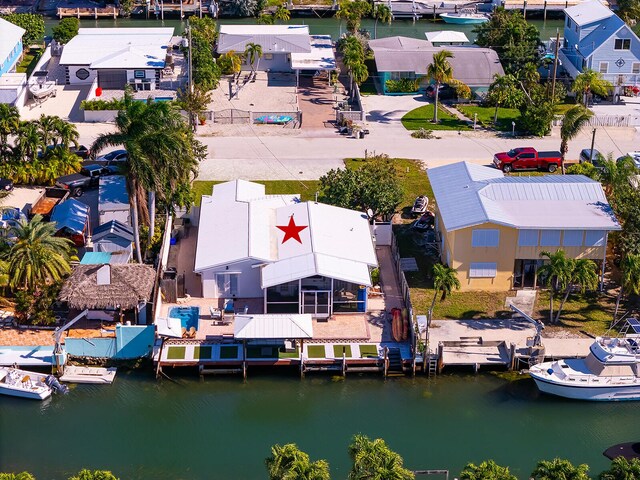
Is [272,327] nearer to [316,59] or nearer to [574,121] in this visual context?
[574,121]

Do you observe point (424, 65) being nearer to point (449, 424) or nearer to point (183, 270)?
point (183, 270)

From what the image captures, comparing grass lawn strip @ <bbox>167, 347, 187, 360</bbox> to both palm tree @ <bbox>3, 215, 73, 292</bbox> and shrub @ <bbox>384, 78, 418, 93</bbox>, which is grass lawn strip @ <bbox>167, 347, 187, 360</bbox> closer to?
palm tree @ <bbox>3, 215, 73, 292</bbox>

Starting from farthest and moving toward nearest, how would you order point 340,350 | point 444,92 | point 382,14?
1. point 382,14
2. point 444,92
3. point 340,350

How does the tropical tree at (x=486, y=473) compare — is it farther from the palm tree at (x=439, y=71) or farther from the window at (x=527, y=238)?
the palm tree at (x=439, y=71)

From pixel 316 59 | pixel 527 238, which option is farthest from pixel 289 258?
pixel 316 59

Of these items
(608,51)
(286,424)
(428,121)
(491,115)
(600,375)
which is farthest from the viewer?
(608,51)

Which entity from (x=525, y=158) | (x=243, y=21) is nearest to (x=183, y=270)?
(x=525, y=158)
